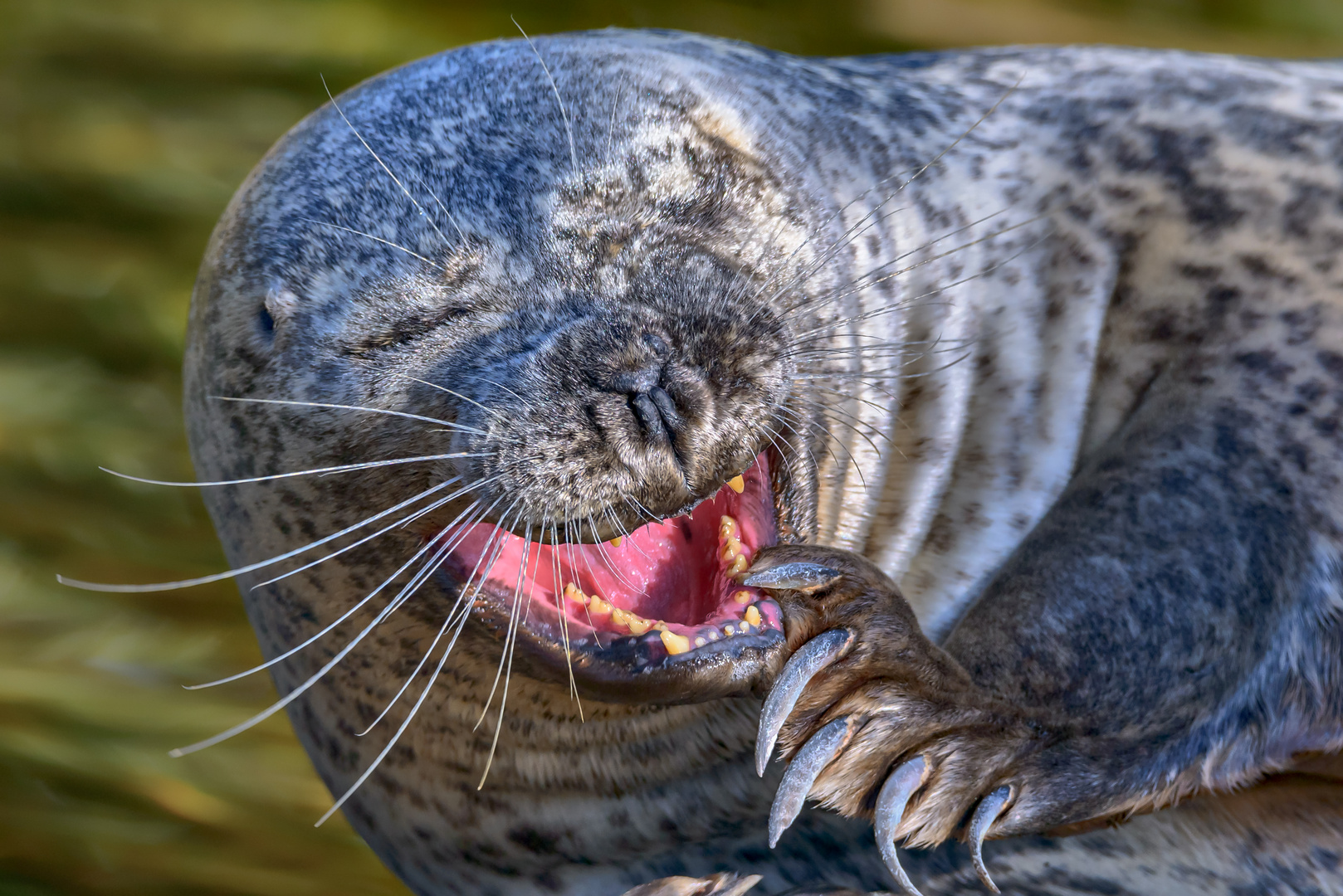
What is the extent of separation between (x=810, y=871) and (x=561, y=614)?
652mm

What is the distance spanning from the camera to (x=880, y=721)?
5.32ft

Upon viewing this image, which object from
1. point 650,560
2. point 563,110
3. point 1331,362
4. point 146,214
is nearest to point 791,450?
point 650,560

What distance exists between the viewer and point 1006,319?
219 cm

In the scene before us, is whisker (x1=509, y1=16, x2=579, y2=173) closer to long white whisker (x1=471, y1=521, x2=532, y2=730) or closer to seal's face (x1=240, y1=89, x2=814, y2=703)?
seal's face (x1=240, y1=89, x2=814, y2=703)

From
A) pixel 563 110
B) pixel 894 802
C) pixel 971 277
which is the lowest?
pixel 894 802

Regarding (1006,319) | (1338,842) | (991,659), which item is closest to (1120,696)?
(991,659)

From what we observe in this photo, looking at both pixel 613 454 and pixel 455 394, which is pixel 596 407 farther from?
pixel 455 394

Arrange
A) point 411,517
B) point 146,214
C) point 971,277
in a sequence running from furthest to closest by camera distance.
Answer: point 146,214 < point 971,277 < point 411,517

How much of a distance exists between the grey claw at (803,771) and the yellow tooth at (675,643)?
20 cm

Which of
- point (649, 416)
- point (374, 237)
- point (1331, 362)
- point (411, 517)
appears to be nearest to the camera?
point (649, 416)

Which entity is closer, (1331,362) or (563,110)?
(563,110)

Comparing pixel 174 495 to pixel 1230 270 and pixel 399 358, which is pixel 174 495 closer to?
pixel 399 358

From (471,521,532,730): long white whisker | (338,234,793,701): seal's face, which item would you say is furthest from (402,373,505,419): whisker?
(471,521,532,730): long white whisker

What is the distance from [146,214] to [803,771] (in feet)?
10.4
